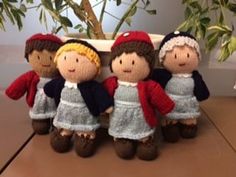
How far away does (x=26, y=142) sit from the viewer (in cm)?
55

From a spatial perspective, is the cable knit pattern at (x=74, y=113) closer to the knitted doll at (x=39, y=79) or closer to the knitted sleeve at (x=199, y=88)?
the knitted doll at (x=39, y=79)

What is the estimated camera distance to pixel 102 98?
0.49m

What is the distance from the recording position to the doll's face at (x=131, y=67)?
18.7 inches

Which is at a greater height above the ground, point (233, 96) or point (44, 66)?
point (44, 66)

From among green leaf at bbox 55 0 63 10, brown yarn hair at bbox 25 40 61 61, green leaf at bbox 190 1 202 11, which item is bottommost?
brown yarn hair at bbox 25 40 61 61

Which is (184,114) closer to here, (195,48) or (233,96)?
(195,48)

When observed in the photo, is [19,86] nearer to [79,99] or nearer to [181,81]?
[79,99]

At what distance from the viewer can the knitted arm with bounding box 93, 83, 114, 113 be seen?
1.61ft

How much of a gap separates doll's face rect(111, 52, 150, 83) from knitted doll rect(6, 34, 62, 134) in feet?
0.38

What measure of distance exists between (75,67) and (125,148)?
5.2 inches

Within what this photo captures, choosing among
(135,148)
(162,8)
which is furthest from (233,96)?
(135,148)

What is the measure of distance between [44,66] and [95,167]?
0.60ft

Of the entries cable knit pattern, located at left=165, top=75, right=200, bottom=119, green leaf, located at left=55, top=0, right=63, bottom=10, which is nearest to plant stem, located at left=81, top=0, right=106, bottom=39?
green leaf, located at left=55, top=0, right=63, bottom=10

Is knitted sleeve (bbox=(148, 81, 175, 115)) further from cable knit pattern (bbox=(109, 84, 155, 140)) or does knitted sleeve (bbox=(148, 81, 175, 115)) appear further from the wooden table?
the wooden table
